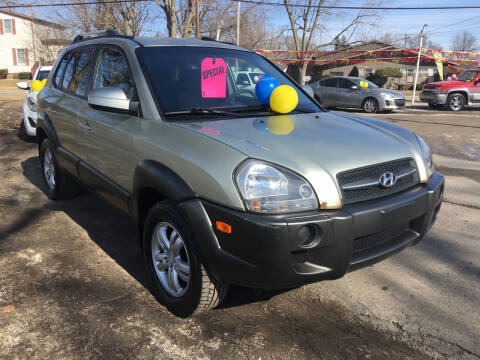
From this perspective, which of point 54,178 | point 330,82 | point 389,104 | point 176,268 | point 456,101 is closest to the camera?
point 176,268

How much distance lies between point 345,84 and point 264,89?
49.2ft

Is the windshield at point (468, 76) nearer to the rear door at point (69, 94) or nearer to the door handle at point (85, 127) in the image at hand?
the rear door at point (69, 94)

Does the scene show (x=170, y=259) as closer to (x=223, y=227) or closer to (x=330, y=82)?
(x=223, y=227)

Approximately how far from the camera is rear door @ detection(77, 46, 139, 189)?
3.07m

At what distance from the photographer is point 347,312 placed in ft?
9.34

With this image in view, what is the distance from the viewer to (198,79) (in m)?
3.24

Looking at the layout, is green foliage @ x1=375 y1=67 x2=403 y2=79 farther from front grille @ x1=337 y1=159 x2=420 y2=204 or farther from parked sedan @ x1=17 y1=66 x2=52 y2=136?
front grille @ x1=337 y1=159 x2=420 y2=204

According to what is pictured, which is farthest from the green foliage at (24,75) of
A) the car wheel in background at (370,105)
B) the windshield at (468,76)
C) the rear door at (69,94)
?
the rear door at (69,94)

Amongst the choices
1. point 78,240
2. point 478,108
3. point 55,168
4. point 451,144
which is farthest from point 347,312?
point 478,108

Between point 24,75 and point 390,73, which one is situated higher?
point 24,75

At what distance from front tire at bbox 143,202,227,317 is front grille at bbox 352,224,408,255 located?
2.74 ft

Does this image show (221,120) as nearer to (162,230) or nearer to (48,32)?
(162,230)

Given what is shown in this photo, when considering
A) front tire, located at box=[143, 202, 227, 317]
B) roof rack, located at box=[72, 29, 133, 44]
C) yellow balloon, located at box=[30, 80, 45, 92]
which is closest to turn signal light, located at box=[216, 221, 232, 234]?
front tire, located at box=[143, 202, 227, 317]

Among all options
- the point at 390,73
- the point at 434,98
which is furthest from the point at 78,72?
the point at 390,73
